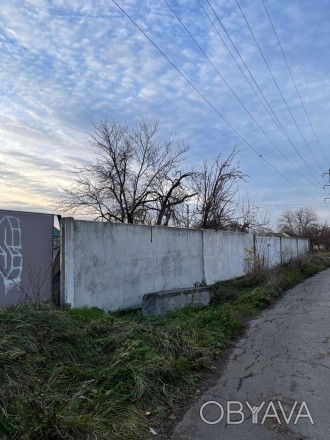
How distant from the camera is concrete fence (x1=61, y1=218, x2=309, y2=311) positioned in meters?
8.16

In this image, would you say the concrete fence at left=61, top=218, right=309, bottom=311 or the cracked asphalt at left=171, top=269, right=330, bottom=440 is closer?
the cracked asphalt at left=171, top=269, right=330, bottom=440

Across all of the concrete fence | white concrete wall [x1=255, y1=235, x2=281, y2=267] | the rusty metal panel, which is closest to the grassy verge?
the rusty metal panel

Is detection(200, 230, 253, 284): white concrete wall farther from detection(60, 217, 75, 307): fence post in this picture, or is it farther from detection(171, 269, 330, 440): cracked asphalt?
detection(60, 217, 75, 307): fence post

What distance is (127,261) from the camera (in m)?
9.99

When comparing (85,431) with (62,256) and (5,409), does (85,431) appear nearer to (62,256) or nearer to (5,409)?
(5,409)

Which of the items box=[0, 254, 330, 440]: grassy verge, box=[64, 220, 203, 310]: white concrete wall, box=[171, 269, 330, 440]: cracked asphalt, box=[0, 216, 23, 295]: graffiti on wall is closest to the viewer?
box=[0, 254, 330, 440]: grassy verge

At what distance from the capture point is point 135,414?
4.24 metres

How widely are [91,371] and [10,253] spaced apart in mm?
3018

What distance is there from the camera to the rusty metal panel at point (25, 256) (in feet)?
22.9

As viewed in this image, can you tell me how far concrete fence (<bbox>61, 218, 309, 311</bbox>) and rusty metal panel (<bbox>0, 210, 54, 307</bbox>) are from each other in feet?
1.07

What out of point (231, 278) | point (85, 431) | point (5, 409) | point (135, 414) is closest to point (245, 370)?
point (135, 414)

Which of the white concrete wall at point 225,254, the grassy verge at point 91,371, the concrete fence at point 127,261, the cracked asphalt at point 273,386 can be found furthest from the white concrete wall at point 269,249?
the grassy verge at point 91,371

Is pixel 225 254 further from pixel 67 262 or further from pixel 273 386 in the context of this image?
pixel 273 386

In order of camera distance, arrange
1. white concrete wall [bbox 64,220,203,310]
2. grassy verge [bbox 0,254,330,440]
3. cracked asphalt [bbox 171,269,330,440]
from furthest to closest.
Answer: white concrete wall [bbox 64,220,203,310] → cracked asphalt [bbox 171,269,330,440] → grassy verge [bbox 0,254,330,440]
